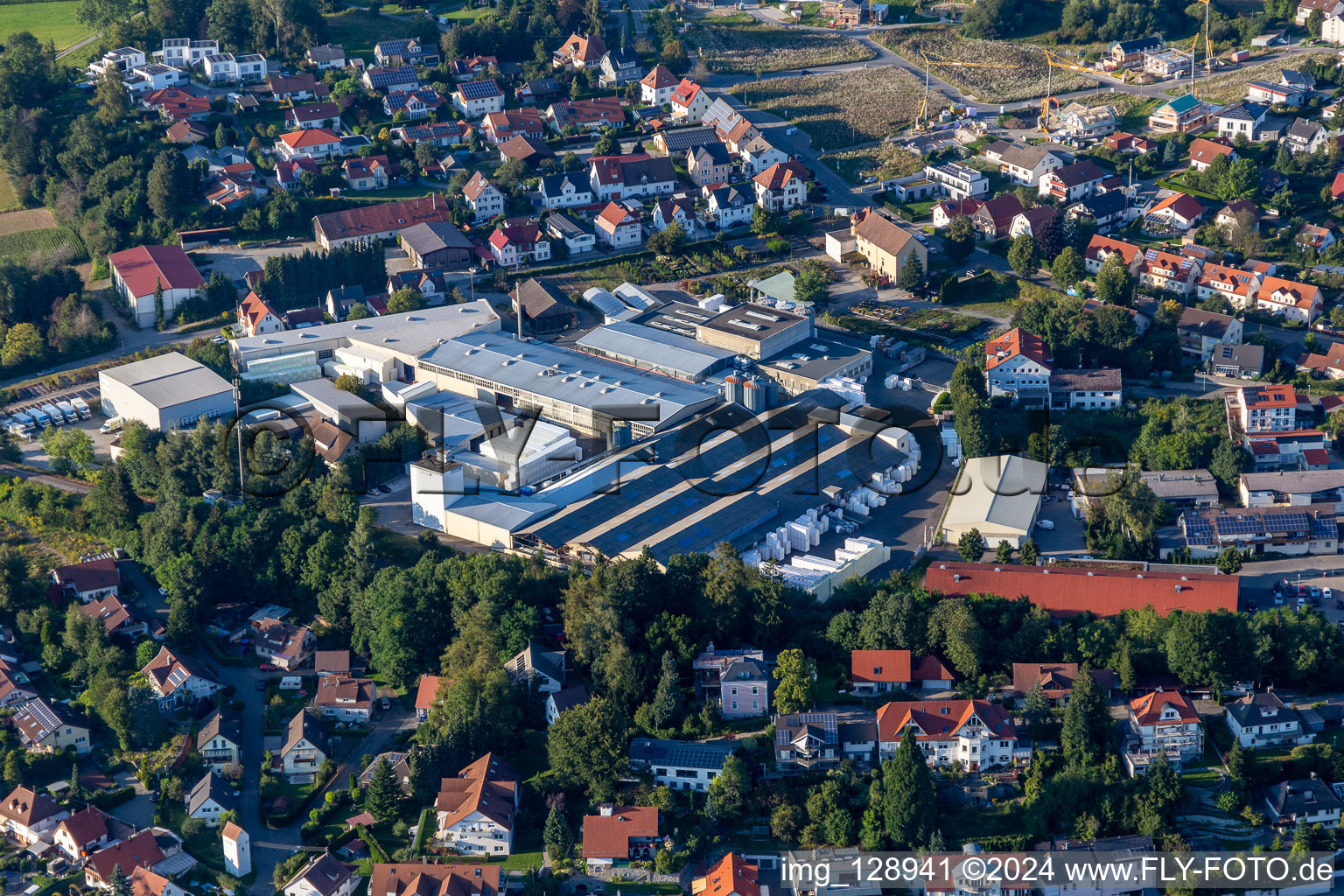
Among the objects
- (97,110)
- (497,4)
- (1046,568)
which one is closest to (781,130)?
(497,4)

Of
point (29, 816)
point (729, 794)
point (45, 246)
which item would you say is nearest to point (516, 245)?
point (45, 246)

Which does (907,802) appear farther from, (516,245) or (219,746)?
(516,245)

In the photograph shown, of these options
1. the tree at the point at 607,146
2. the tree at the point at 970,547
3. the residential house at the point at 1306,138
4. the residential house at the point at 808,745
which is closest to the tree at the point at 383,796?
the residential house at the point at 808,745

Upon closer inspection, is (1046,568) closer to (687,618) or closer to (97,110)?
(687,618)

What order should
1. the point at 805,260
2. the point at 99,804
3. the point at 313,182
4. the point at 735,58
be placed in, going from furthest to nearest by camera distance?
1. the point at 735,58
2. the point at 313,182
3. the point at 805,260
4. the point at 99,804

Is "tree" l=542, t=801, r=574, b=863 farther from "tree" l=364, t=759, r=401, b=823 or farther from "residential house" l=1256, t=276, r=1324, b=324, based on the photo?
"residential house" l=1256, t=276, r=1324, b=324

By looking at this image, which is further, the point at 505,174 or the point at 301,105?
the point at 301,105

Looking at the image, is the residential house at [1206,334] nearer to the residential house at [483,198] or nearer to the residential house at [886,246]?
the residential house at [886,246]
